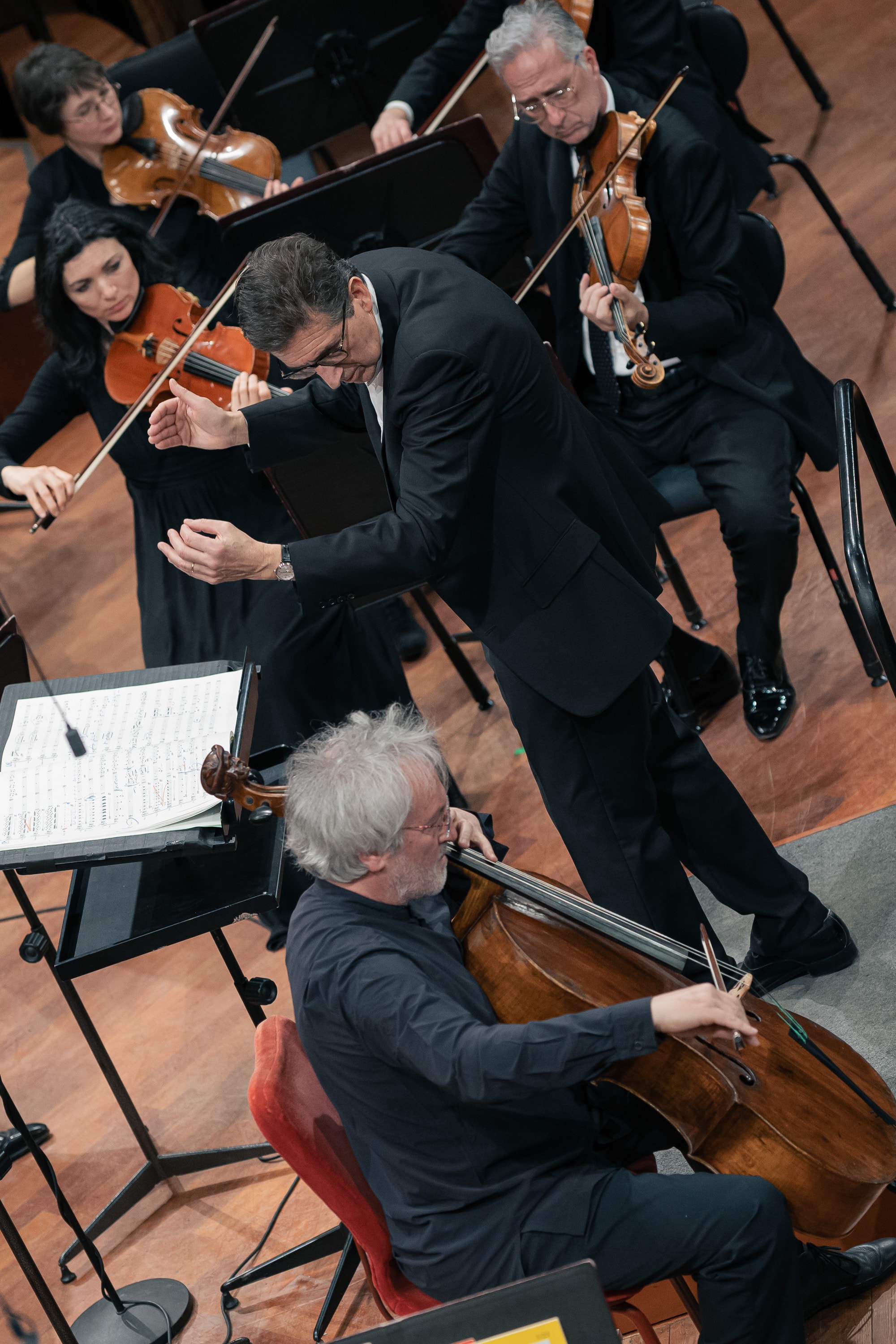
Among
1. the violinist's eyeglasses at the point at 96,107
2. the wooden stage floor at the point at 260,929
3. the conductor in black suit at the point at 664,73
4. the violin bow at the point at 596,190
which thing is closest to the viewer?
the wooden stage floor at the point at 260,929

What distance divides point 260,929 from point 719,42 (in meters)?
2.52

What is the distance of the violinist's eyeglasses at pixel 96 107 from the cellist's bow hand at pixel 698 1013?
118 inches

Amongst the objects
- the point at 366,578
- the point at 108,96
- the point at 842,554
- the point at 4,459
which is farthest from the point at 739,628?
the point at 108,96

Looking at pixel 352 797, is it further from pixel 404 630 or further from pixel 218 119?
pixel 218 119

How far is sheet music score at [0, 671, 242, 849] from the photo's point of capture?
1.78 meters

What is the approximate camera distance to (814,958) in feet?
7.36

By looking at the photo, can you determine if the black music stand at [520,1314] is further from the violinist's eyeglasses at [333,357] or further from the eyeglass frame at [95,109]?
the eyeglass frame at [95,109]

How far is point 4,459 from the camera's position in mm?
2936

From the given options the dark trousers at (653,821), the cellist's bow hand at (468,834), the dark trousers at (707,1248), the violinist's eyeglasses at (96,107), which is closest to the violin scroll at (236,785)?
the cellist's bow hand at (468,834)

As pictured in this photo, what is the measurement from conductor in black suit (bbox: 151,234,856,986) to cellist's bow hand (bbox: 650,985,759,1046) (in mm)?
620

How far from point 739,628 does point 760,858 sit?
745 millimetres

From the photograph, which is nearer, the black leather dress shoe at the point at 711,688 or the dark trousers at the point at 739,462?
the dark trousers at the point at 739,462

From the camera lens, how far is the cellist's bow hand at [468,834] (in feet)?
5.77

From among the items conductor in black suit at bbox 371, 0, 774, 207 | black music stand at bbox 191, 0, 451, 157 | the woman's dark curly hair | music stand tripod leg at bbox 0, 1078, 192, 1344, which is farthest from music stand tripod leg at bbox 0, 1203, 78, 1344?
black music stand at bbox 191, 0, 451, 157
